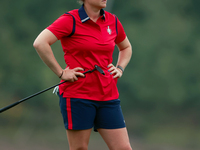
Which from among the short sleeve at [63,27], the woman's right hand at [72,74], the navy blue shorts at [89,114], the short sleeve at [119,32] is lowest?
the navy blue shorts at [89,114]

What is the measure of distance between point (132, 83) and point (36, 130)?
1.33 m

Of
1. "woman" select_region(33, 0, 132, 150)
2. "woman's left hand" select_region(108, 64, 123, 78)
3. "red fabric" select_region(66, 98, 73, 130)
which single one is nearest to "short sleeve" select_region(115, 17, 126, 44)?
"woman" select_region(33, 0, 132, 150)

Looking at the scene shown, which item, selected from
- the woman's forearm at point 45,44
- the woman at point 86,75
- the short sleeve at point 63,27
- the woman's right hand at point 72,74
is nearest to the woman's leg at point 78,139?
the woman at point 86,75

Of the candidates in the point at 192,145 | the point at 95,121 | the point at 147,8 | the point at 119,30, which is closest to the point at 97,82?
the point at 95,121

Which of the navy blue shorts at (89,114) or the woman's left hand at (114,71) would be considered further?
the woman's left hand at (114,71)

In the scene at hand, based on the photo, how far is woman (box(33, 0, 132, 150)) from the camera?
185cm

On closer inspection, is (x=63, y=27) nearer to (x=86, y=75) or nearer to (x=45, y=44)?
(x=45, y=44)

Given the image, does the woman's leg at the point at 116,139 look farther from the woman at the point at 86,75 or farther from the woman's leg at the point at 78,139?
the woman's leg at the point at 78,139

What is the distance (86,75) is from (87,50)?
0.14 m

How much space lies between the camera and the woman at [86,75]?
185cm

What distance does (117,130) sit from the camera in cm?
193

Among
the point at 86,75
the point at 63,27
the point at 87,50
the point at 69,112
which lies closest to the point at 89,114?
the point at 69,112

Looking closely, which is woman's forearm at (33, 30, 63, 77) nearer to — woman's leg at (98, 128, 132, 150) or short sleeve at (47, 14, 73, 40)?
short sleeve at (47, 14, 73, 40)

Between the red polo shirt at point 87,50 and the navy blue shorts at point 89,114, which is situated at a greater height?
the red polo shirt at point 87,50
